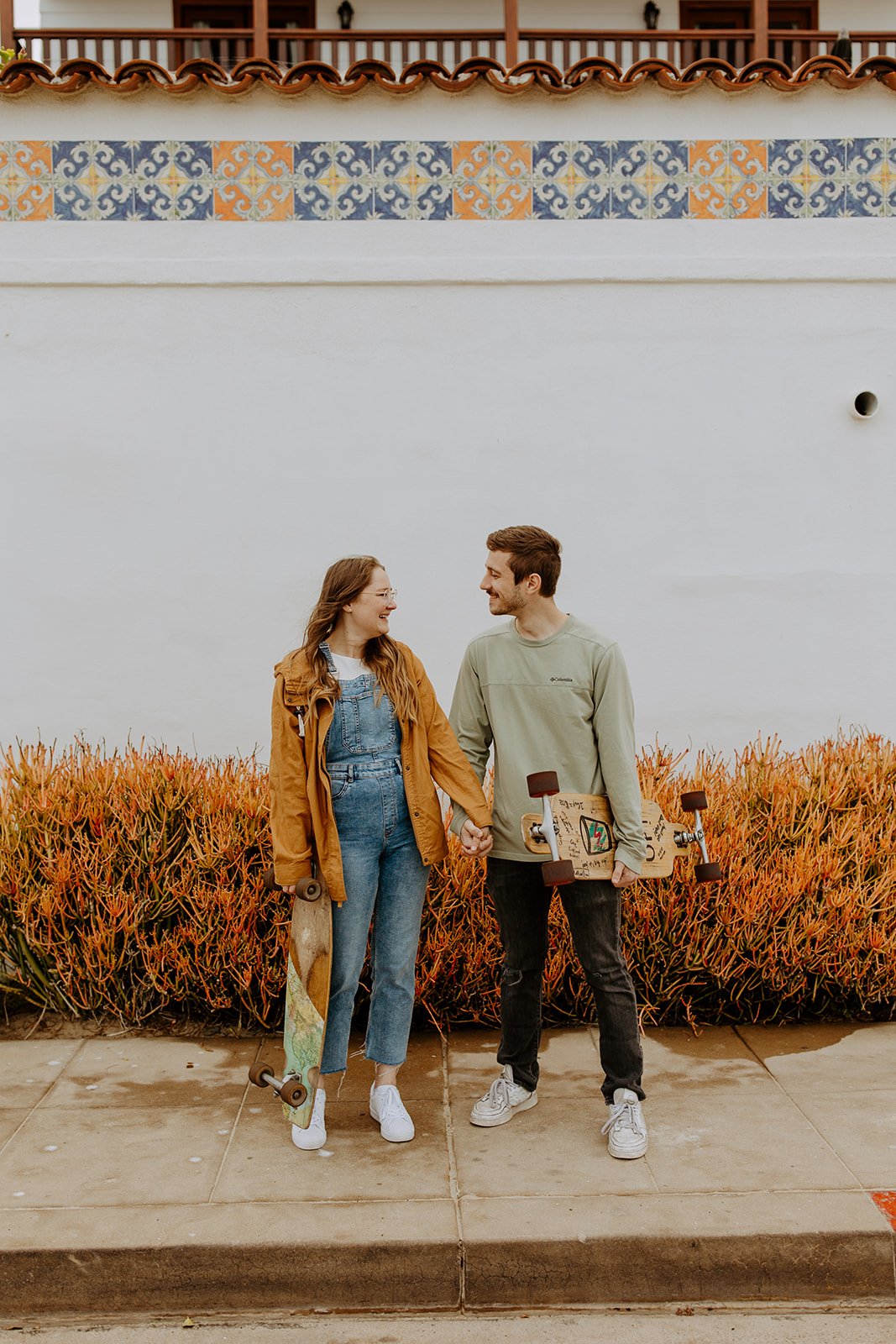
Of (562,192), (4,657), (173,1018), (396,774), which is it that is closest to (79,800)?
(173,1018)

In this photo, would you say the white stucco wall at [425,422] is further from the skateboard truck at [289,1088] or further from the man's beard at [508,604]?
the skateboard truck at [289,1088]

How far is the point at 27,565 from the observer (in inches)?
254

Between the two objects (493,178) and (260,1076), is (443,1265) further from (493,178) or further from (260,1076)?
(493,178)

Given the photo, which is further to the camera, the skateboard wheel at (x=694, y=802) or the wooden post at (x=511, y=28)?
the wooden post at (x=511, y=28)

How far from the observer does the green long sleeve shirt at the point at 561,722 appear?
13.4 feet

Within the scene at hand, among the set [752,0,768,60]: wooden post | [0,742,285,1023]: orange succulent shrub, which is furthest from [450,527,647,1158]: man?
[752,0,768,60]: wooden post

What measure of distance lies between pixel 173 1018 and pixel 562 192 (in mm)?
4263

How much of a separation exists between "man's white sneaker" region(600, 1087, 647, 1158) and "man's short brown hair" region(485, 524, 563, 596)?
165cm

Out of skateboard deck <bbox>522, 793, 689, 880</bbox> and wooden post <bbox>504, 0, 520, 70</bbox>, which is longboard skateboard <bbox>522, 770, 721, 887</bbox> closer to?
skateboard deck <bbox>522, 793, 689, 880</bbox>

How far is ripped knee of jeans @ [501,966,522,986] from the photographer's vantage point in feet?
14.3

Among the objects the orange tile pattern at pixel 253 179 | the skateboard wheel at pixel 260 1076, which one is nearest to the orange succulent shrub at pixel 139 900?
the skateboard wheel at pixel 260 1076

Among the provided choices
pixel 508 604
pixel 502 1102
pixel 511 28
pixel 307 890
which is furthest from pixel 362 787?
pixel 511 28

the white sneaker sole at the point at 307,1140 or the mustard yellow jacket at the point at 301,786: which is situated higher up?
the mustard yellow jacket at the point at 301,786

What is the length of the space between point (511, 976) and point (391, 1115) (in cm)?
59
